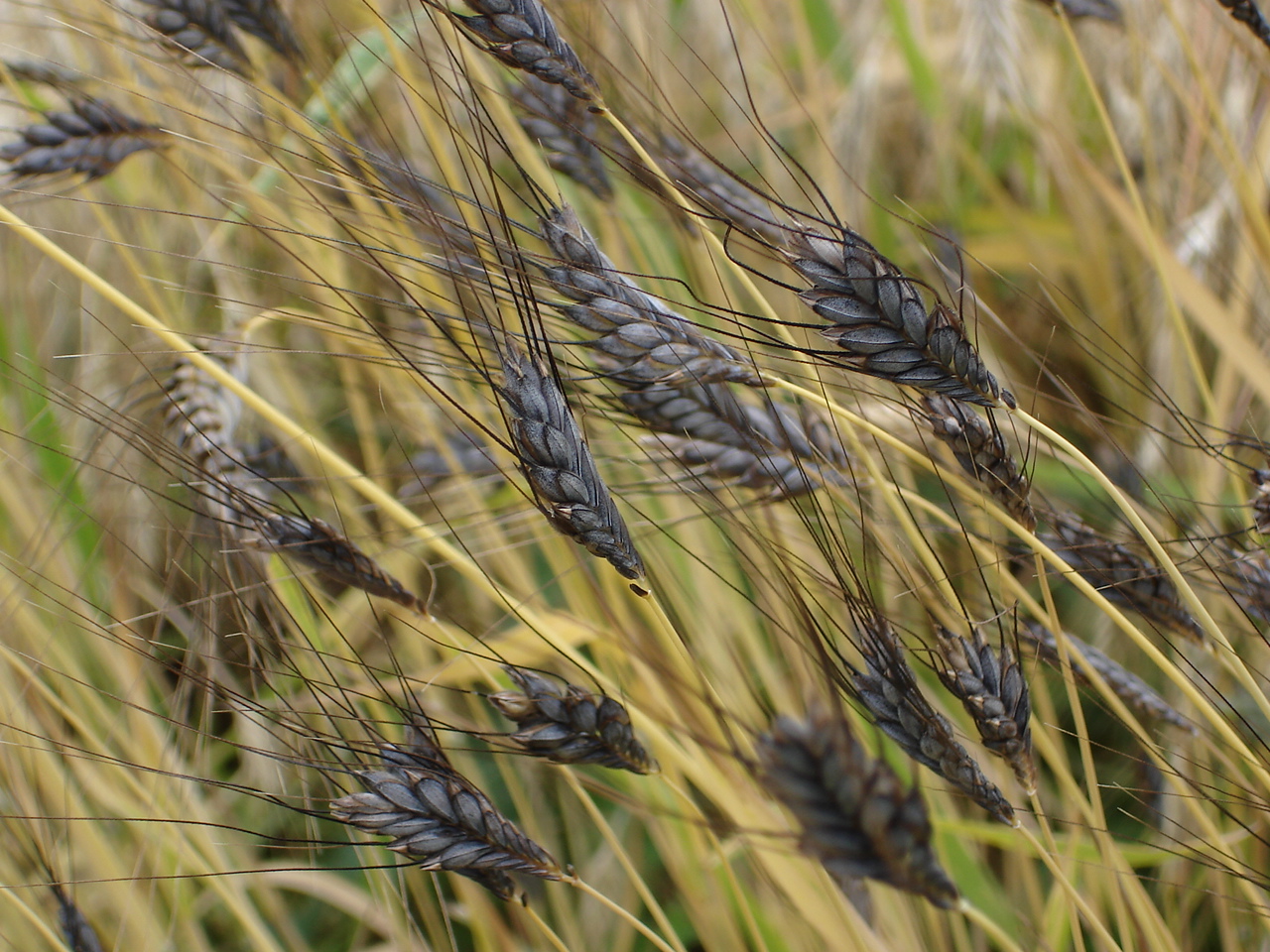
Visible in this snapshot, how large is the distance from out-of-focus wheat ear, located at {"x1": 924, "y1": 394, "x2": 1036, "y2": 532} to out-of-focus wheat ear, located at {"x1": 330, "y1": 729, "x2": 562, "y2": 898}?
281 millimetres

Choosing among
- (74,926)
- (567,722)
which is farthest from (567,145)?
(74,926)

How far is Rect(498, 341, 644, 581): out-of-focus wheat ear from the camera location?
0.35 m

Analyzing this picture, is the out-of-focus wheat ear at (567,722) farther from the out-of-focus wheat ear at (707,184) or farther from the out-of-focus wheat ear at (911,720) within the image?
the out-of-focus wheat ear at (707,184)

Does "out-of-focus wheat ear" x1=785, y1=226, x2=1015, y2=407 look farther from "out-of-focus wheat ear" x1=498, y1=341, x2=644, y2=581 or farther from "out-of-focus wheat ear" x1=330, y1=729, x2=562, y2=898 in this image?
"out-of-focus wheat ear" x1=330, y1=729, x2=562, y2=898

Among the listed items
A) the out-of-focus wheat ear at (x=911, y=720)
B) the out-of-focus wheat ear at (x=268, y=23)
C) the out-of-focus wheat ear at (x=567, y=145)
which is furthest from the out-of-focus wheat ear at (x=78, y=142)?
the out-of-focus wheat ear at (x=911, y=720)

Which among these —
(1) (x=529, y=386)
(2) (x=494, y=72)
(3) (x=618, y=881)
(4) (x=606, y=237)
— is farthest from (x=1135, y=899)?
(2) (x=494, y=72)

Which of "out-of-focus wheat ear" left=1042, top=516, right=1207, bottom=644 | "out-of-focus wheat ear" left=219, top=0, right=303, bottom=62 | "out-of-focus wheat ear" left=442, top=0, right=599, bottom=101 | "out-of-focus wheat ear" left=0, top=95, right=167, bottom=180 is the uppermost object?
"out-of-focus wheat ear" left=442, top=0, right=599, bottom=101

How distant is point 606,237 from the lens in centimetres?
82

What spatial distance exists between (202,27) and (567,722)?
0.57 m

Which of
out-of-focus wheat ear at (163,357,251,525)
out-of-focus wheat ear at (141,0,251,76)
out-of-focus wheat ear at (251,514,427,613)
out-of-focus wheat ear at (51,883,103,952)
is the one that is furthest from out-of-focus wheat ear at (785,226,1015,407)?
out-of-focus wheat ear at (51,883,103,952)

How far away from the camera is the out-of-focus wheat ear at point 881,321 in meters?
0.38

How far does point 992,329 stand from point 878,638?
0.77 m

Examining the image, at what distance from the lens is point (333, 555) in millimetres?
488

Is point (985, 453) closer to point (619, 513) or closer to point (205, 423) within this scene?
point (619, 513)
